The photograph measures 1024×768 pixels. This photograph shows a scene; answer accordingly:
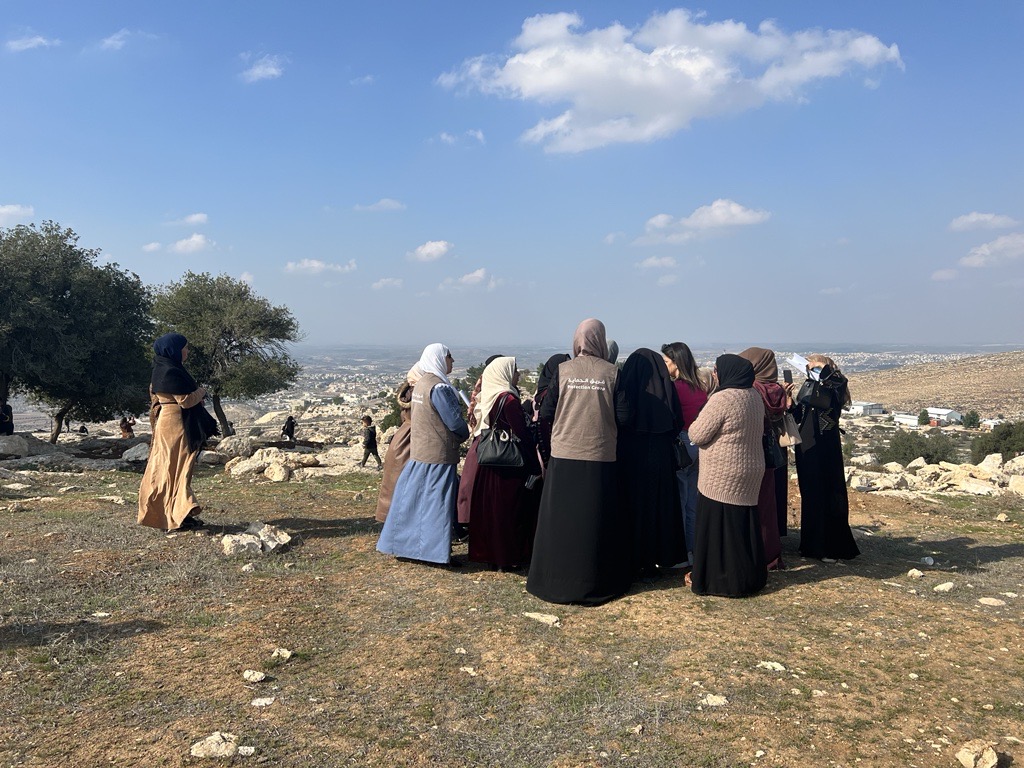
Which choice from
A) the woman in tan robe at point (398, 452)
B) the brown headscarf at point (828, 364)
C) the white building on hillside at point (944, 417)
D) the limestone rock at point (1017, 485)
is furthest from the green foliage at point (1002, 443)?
the woman in tan robe at point (398, 452)

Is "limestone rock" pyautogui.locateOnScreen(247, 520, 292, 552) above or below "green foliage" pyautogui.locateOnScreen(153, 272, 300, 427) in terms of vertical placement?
below

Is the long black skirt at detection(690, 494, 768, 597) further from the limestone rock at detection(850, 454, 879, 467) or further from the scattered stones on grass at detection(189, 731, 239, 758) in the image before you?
the limestone rock at detection(850, 454, 879, 467)

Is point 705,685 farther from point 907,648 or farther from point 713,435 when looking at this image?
point 713,435

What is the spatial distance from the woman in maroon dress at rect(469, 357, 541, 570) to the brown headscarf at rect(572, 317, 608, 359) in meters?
0.81

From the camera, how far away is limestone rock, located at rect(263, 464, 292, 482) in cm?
1296

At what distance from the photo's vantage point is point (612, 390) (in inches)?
212

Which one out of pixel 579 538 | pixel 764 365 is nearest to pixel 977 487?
pixel 764 365

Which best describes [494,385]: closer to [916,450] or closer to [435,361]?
[435,361]

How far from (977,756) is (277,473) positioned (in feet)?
39.3

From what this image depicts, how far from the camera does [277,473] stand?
13070 millimetres

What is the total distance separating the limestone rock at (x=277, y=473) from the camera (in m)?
13.0

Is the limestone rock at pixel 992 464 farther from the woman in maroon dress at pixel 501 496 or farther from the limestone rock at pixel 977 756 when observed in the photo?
the limestone rock at pixel 977 756

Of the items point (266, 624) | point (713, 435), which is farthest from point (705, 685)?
point (266, 624)

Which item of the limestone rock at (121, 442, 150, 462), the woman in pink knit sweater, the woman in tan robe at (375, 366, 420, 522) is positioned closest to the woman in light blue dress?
the woman in tan robe at (375, 366, 420, 522)
